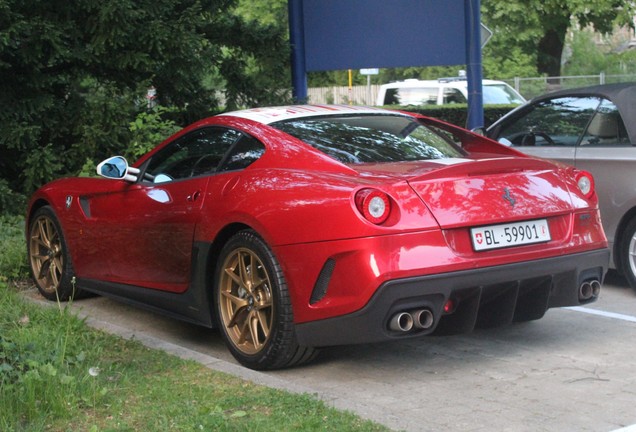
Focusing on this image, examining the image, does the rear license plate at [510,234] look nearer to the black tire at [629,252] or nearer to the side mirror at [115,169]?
the black tire at [629,252]

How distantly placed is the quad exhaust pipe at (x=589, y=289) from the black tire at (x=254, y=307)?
59.6 inches

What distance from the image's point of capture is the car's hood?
210 inches

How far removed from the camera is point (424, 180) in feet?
17.6

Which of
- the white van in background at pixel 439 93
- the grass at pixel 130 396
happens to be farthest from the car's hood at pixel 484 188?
the white van in background at pixel 439 93

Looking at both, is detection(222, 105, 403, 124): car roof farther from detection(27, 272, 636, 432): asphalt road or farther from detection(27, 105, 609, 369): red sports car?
detection(27, 272, 636, 432): asphalt road

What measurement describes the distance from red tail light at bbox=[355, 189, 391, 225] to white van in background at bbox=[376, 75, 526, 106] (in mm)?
19876

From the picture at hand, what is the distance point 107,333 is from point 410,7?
6718 millimetres

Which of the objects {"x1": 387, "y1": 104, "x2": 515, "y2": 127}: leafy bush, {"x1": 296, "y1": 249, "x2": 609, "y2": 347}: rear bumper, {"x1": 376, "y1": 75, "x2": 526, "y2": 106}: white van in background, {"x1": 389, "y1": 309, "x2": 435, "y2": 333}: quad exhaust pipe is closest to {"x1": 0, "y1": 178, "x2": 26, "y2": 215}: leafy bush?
{"x1": 296, "y1": 249, "x2": 609, "y2": 347}: rear bumper

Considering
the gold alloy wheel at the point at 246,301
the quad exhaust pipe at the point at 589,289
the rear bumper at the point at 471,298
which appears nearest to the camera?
the rear bumper at the point at 471,298

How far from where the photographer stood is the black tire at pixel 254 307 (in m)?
5.48

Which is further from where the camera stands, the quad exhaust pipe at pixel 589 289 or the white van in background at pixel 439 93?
the white van in background at pixel 439 93

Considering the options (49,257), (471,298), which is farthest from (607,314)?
(49,257)

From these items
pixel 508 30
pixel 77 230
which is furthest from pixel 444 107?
pixel 77 230

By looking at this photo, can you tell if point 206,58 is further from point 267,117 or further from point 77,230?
point 267,117
